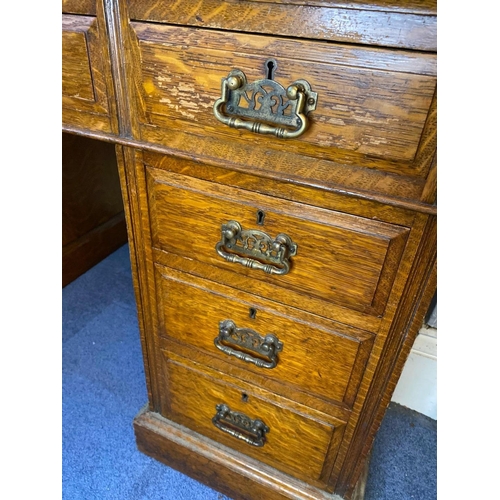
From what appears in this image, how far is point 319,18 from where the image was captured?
403 millimetres

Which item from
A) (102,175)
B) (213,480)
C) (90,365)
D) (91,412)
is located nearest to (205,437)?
(213,480)

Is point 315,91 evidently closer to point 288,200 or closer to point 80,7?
point 288,200

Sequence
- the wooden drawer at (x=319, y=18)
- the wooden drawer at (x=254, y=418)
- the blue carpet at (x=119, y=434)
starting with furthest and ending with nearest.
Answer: the blue carpet at (x=119, y=434)
the wooden drawer at (x=254, y=418)
the wooden drawer at (x=319, y=18)

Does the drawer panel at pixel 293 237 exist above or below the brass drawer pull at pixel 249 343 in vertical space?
above

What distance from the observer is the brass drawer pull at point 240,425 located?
0.79 metres

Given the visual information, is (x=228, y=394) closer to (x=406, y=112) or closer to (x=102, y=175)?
(x=406, y=112)

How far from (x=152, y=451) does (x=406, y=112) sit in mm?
913

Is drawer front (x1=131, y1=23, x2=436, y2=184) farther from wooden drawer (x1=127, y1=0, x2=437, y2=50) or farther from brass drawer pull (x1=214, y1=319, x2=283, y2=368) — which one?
brass drawer pull (x1=214, y1=319, x2=283, y2=368)

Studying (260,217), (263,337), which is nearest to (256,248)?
(260,217)

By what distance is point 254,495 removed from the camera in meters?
0.87

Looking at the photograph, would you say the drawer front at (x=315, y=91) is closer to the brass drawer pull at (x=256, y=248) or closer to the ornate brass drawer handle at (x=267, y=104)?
the ornate brass drawer handle at (x=267, y=104)

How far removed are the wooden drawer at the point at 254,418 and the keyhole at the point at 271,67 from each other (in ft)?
1.71

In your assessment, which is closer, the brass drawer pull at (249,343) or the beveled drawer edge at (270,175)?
the beveled drawer edge at (270,175)

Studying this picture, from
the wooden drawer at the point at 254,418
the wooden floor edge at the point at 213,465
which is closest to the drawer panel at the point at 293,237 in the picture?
the wooden drawer at the point at 254,418
